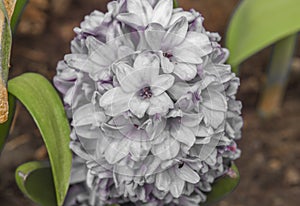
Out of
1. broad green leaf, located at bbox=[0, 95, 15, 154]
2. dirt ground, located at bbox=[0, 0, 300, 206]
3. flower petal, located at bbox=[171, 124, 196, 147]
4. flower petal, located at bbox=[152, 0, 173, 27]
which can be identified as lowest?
dirt ground, located at bbox=[0, 0, 300, 206]

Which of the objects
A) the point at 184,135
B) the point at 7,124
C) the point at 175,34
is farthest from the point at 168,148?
the point at 7,124

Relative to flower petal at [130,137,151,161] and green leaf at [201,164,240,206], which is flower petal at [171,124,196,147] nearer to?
flower petal at [130,137,151,161]

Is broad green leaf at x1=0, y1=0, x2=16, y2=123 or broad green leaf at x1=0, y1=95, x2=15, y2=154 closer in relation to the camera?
broad green leaf at x1=0, y1=0, x2=16, y2=123

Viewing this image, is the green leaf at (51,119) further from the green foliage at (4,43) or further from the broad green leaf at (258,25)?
the broad green leaf at (258,25)

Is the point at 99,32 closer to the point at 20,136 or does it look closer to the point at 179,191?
the point at 179,191

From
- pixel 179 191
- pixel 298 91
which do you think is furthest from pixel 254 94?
pixel 179 191

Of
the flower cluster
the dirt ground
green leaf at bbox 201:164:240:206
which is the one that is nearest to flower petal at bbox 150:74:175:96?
the flower cluster

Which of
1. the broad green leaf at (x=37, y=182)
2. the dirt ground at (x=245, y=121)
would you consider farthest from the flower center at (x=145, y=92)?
the dirt ground at (x=245, y=121)

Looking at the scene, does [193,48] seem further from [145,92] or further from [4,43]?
[4,43]
